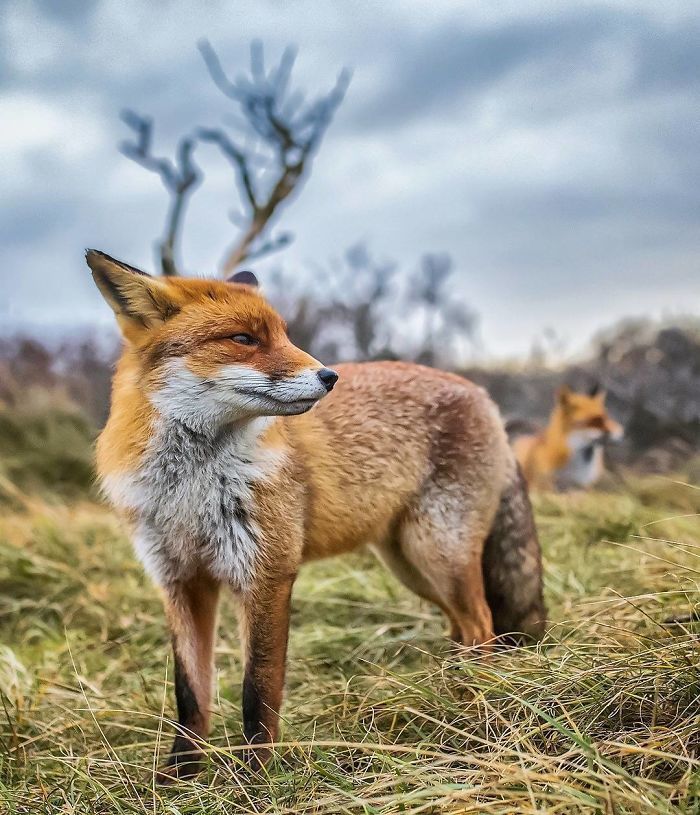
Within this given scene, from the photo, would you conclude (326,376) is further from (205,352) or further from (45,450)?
(45,450)

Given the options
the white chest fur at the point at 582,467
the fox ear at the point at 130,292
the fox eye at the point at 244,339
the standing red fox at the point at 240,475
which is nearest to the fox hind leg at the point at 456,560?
the standing red fox at the point at 240,475

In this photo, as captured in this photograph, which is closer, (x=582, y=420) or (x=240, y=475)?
(x=240, y=475)

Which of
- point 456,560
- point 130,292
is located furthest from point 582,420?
point 130,292

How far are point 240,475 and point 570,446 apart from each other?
622 centimetres

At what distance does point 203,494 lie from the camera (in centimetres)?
266

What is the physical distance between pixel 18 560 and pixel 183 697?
119 inches

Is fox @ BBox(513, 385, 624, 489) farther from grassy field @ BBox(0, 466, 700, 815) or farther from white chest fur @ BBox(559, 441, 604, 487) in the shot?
grassy field @ BBox(0, 466, 700, 815)

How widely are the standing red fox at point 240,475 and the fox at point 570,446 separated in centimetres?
512

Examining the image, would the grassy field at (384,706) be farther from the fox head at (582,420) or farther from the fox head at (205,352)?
the fox head at (582,420)

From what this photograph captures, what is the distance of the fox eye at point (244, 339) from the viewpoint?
2586mm

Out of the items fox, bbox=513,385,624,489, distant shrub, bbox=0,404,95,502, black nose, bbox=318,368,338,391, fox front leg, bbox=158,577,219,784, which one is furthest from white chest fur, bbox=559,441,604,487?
black nose, bbox=318,368,338,391

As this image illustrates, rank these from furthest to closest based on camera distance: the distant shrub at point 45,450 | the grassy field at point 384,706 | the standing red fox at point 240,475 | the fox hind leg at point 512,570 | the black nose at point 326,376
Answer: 1. the distant shrub at point 45,450
2. the fox hind leg at point 512,570
3. the standing red fox at point 240,475
4. the black nose at point 326,376
5. the grassy field at point 384,706

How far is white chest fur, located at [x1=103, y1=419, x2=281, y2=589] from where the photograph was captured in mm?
2662

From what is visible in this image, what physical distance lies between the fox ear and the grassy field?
49.4 inches
